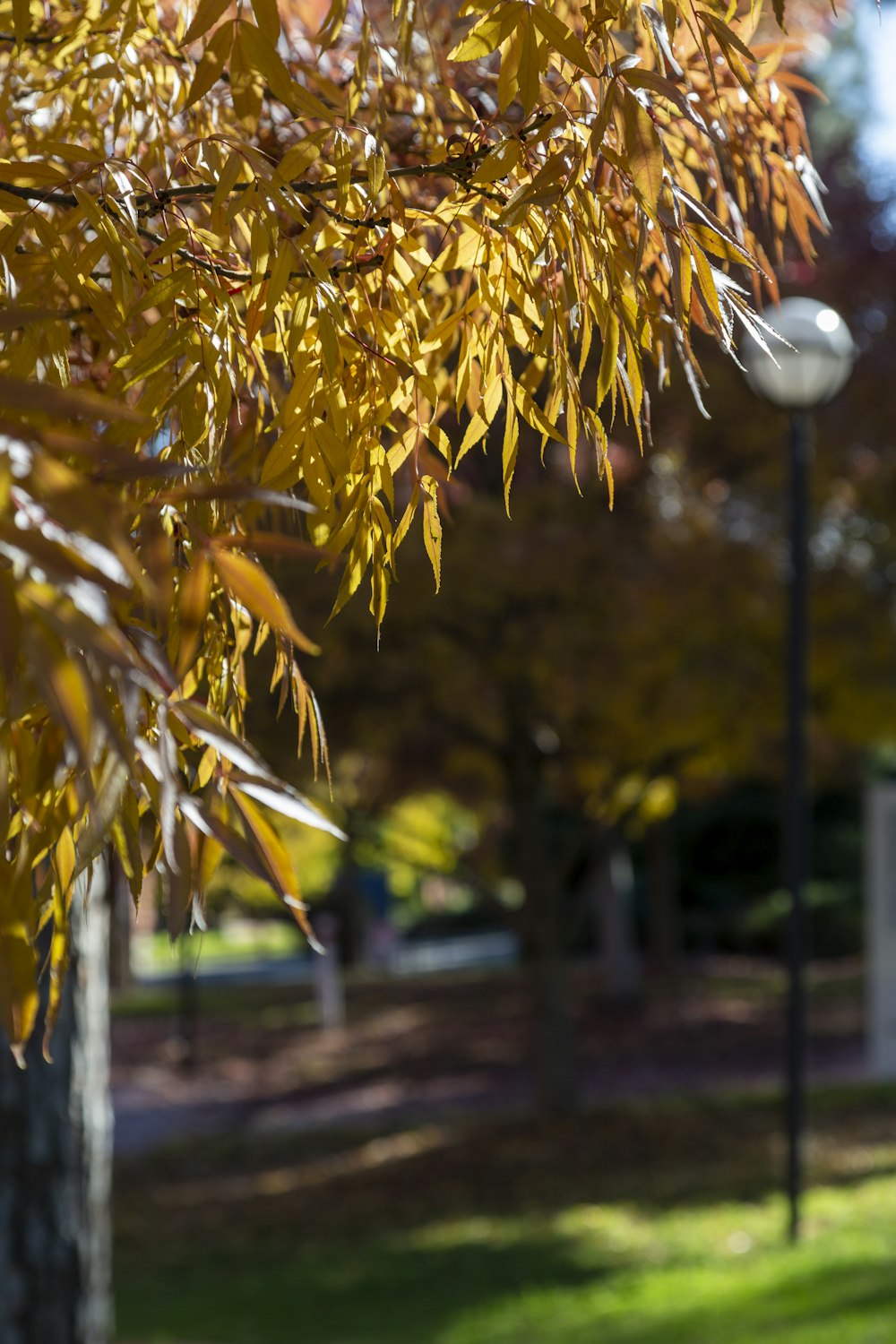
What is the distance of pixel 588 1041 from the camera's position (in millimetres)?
17141

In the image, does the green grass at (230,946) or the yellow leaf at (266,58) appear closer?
the yellow leaf at (266,58)

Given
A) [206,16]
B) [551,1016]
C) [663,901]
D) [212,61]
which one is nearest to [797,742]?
[551,1016]

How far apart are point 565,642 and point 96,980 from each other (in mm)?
5639

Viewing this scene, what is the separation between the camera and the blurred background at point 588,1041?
26.2 feet

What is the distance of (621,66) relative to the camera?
6.39 ft

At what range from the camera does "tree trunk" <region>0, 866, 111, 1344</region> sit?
4.95 meters

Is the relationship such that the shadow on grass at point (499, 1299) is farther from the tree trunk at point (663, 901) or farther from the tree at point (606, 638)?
the tree trunk at point (663, 901)

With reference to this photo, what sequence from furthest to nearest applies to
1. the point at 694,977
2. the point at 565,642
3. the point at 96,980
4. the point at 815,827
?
the point at 815,827 → the point at 694,977 → the point at 565,642 → the point at 96,980

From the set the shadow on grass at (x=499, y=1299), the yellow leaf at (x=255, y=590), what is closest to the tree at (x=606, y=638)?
the shadow on grass at (x=499, y=1299)

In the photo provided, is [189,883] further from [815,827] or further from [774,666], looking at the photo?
[815,827]

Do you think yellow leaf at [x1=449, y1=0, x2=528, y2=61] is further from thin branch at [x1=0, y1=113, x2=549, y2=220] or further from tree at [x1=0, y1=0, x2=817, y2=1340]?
thin branch at [x1=0, y1=113, x2=549, y2=220]

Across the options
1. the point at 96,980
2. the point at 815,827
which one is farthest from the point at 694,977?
the point at 96,980

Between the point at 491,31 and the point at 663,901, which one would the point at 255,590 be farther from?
the point at 663,901

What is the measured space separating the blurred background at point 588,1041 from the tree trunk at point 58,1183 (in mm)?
1875
